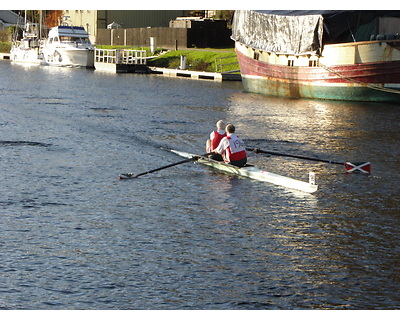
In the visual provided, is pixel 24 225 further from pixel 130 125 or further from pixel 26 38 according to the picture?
pixel 26 38

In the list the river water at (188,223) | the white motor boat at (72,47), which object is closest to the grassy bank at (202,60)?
the white motor boat at (72,47)

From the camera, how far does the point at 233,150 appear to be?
2202 cm

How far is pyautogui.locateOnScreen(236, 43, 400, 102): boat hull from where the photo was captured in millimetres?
43094

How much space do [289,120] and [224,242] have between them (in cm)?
2220

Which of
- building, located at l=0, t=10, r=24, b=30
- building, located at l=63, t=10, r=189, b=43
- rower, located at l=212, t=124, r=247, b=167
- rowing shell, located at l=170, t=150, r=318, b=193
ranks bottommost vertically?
rowing shell, located at l=170, t=150, r=318, b=193

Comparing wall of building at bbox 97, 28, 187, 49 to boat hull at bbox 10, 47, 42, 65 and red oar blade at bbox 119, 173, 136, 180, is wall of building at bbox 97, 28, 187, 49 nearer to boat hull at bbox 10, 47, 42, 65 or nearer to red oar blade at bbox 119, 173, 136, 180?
boat hull at bbox 10, 47, 42, 65

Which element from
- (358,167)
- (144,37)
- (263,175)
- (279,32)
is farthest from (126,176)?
(144,37)

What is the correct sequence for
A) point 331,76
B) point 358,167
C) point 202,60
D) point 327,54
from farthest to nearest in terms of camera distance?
point 202,60 → point 331,76 → point 327,54 → point 358,167

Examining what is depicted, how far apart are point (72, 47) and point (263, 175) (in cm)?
6768

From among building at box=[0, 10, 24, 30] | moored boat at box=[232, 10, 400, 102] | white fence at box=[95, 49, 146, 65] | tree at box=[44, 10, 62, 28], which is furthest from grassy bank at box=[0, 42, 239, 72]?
building at box=[0, 10, 24, 30]

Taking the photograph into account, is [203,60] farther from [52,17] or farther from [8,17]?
[8,17]

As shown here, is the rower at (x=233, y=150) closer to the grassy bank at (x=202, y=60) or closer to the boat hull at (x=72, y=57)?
the grassy bank at (x=202, y=60)

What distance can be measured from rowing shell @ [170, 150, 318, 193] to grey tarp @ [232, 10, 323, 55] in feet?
82.0

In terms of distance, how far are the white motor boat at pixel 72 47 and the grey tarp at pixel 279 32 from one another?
32.5 m
